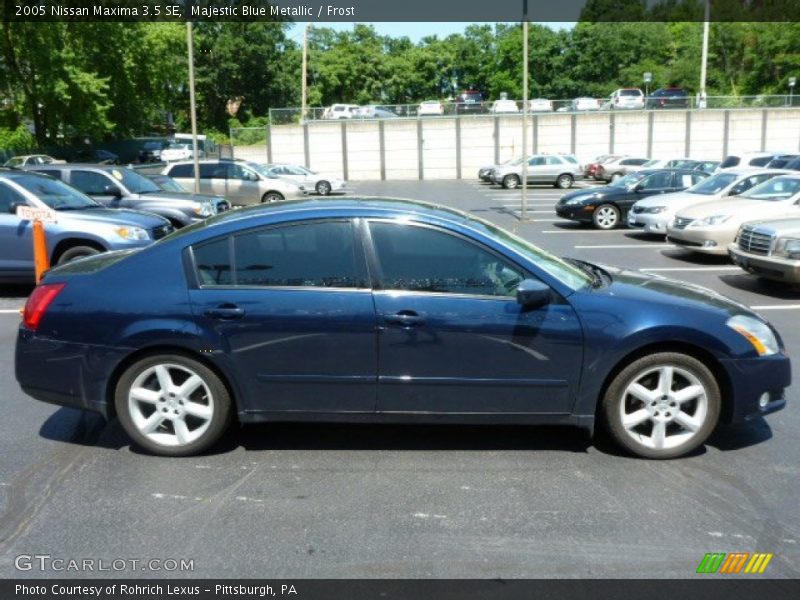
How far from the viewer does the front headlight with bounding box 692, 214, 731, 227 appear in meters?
12.8

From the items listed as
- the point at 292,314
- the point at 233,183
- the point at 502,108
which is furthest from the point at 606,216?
the point at 502,108

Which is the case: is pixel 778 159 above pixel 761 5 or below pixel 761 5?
below

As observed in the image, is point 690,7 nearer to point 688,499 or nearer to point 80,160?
point 80,160

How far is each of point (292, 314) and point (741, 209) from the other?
10.7 m

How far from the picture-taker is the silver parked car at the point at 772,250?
9625mm

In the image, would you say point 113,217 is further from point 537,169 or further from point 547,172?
point 547,172

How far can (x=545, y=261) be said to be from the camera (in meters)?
4.77

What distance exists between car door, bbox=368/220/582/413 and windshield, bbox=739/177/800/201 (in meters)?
10.4

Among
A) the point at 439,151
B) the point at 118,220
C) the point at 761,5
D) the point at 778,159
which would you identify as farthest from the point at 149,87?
the point at 761,5

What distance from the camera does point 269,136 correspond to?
43406mm

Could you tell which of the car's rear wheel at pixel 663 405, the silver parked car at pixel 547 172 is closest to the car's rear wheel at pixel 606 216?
the car's rear wheel at pixel 663 405

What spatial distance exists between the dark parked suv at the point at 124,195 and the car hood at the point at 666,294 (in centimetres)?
1018

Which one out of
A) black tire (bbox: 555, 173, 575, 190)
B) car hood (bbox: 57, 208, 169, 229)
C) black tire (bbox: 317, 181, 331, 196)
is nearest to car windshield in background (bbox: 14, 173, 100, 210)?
car hood (bbox: 57, 208, 169, 229)
